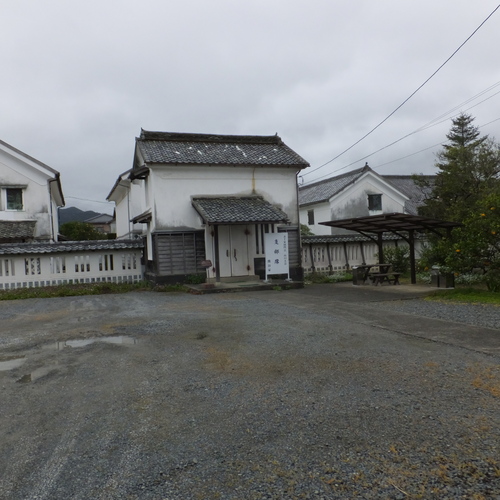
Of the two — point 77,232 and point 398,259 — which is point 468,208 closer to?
point 398,259

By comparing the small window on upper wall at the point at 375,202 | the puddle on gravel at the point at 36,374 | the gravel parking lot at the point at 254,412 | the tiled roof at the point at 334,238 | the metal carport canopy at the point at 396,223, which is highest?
the small window on upper wall at the point at 375,202

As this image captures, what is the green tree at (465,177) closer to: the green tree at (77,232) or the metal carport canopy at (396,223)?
the metal carport canopy at (396,223)

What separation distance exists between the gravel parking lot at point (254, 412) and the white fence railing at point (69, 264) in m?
9.66

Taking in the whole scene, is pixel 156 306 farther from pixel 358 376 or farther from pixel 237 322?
pixel 358 376

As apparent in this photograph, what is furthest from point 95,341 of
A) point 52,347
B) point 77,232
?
point 77,232

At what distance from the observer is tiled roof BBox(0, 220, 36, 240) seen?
2036 cm

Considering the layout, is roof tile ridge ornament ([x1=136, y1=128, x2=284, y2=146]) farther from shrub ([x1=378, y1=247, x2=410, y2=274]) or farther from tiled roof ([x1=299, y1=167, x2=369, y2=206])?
tiled roof ([x1=299, y1=167, x2=369, y2=206])

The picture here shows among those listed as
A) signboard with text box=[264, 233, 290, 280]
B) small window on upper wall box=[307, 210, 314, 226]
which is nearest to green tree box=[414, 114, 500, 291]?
signboard with text box=[264, 233, 290, 280]

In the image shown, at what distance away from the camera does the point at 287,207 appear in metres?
18.2

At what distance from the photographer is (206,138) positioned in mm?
18797

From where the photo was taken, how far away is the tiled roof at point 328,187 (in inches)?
1103

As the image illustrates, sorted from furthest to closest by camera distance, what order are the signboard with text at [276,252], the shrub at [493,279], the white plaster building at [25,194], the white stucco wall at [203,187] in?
the white plaster building at [25,194] < the white stucco wall at [203,187] < the signboard with text at [276,252] < the shrub at [493,279]

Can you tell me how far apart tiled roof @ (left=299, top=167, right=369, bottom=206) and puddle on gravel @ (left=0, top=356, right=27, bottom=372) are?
2303cm

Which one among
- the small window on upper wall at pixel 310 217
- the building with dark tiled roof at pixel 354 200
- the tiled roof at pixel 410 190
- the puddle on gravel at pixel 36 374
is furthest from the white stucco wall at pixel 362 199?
the puddle on gravel at pixel 36 374
